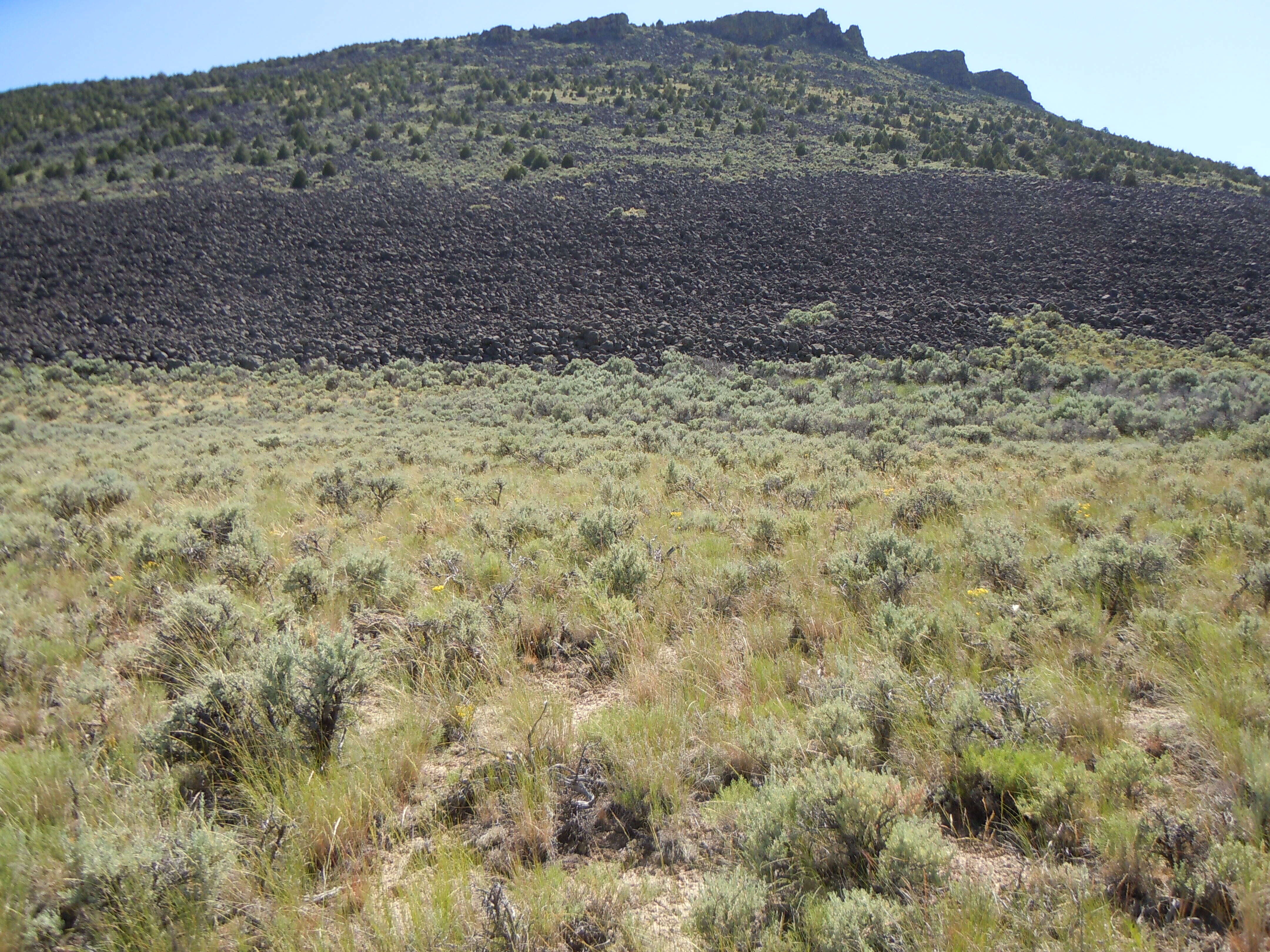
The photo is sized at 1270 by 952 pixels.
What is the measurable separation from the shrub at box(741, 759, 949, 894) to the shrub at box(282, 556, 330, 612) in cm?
351

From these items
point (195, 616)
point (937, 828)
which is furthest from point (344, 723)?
point (937, 828)

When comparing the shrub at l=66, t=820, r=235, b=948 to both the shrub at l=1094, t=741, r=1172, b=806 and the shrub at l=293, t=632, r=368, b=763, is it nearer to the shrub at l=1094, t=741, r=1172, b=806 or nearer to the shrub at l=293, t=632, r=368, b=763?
the shrub at l=293, t=632, r=368, b=763

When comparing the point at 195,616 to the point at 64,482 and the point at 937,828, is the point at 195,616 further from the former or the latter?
the point at 64,482

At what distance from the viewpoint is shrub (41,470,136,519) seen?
25.4 feet

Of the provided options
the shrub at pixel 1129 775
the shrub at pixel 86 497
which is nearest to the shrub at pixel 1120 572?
the shrub at pixel 1129 775

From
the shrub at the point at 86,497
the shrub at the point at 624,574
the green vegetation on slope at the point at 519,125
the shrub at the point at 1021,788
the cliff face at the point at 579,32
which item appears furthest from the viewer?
the cliff face at the point at 579,32

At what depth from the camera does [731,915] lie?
6.42ft

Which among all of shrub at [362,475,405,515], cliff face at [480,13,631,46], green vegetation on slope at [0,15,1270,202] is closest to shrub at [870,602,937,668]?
shrub at [362,475,405,515]

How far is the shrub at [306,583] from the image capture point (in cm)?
462

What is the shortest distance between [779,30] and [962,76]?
64.9 ft

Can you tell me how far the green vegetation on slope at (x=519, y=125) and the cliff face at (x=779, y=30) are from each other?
34.6 ft

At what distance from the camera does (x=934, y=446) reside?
12414 millimetres

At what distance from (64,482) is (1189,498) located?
43.2ft

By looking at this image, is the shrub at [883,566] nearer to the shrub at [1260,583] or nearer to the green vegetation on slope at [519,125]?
the shrub at [1260,583]
